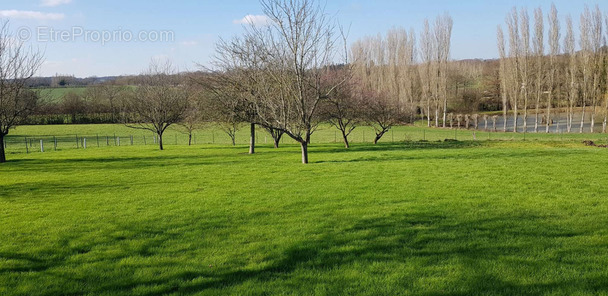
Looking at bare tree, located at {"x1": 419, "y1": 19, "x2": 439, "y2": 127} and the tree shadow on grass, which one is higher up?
bare tree, located at {"x1": 419, "y1": 19, "x2": 439, "y2": 127}

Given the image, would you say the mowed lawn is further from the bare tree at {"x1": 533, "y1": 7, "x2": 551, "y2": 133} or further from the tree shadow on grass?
the bare tree at {"x1": 533, "y1": 7, "x2": 551, "y2": 133}

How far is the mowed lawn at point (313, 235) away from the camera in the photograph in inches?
197

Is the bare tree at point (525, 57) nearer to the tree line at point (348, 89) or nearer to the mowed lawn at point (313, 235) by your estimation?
the tree line at point (348, 89)

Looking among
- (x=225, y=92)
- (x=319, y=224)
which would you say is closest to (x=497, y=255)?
(x=319, y=224)

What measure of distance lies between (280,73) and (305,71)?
1186 mm

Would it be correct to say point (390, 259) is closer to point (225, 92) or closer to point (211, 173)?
point (211, 173)

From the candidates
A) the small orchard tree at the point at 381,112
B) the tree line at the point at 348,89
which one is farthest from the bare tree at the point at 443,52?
the small orchard tree at the point at 381,112

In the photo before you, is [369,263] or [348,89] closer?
[369,263]

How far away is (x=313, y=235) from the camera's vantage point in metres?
6.97

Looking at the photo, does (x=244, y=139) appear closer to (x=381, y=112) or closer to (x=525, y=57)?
(x=381, y=112)

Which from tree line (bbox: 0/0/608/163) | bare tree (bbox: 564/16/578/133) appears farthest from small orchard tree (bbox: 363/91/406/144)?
bare tree (bbox: 564/16/578/133)

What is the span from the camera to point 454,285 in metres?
4.83

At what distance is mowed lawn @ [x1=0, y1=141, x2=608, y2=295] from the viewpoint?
5.00 m

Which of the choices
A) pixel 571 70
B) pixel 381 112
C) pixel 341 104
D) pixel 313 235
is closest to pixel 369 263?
pixel 313 235
